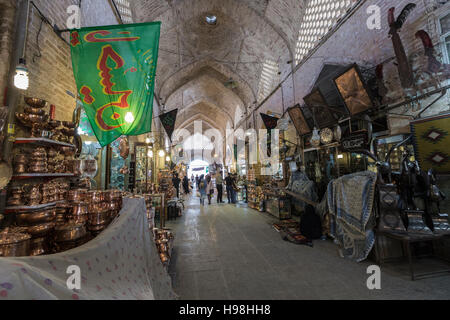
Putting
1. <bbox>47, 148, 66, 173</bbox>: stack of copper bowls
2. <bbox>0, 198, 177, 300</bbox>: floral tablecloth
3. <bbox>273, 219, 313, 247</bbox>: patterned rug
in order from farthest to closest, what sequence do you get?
1. <bbox>273, 219, 313, 247</bbox>: patterned rug
2. <bbox>47, 148, 66, 173</bbox>: stack of copper bowls
3. <bbox>0, 198, 177, 300</bbox>: floral tablecloth

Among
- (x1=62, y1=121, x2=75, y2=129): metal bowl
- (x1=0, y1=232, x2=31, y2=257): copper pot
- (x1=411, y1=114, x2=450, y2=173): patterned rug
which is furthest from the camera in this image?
(x1=411, y1=114, x2=450, y2=173): patterned rug

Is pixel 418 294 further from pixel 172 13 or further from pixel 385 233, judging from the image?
pixel 172 13

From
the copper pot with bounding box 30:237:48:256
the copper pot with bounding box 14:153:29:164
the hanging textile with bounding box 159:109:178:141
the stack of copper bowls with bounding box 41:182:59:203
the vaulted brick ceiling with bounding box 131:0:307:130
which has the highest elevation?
Result: the vaulted brick ceiling with bounding box 131:0:307:130

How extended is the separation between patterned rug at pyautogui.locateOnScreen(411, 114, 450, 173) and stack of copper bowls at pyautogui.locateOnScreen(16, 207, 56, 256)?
5408 mm

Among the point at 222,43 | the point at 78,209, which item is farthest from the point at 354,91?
the point at 222,43

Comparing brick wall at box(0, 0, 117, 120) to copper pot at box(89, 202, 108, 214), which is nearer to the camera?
copper pot at box(89, 202, 108, 214)

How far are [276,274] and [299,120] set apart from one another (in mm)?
5311

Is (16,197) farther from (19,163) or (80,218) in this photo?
(80,218)

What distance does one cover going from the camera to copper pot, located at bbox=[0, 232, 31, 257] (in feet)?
4.46

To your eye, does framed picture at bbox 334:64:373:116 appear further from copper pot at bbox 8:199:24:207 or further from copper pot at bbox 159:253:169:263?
copper pot at bbox 8:199:24:207

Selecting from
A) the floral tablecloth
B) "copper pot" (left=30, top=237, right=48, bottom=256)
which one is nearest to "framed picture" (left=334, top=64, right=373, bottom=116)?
the floral tablecloth

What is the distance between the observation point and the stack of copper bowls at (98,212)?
6.82 feet

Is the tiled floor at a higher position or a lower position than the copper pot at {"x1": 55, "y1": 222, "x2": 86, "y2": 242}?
lower
